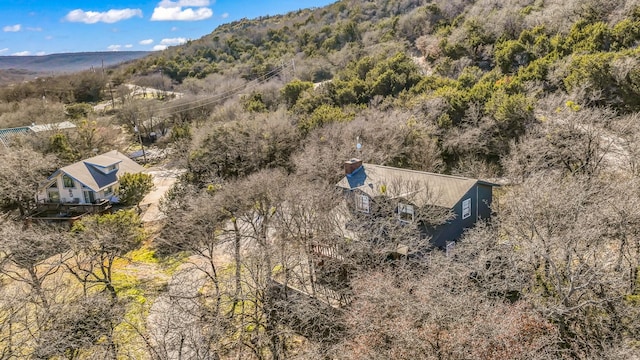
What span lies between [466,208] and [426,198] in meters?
2.35

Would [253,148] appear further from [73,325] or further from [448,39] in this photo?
[448,39]

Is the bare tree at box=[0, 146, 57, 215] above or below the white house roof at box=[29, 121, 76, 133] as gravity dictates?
A: below

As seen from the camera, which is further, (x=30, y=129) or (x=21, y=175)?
(x=30, y=129)

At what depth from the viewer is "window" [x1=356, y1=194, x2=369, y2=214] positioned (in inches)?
772

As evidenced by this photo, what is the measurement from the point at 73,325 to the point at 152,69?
212 ft

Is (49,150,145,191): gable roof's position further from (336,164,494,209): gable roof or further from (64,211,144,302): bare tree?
(336,164,494,209): gable roof

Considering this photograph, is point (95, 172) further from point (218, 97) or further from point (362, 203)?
point (362, 203)

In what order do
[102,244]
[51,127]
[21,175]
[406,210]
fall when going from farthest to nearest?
[51,127] < [21,175] < [406,210] < [102,244]

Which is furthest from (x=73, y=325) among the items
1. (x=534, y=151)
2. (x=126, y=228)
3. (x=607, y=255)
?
(x=534, y=151)

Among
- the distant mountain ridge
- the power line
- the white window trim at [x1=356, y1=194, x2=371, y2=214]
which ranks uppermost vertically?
the distant mountain ridge

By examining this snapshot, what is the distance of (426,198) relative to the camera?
716 inches

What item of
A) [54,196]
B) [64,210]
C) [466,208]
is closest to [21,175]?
[54,196]

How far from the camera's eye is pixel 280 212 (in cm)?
1792

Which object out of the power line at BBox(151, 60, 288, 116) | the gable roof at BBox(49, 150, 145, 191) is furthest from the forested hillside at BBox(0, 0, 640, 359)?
the gable roof at BBox(49, 150, 145, 191)
